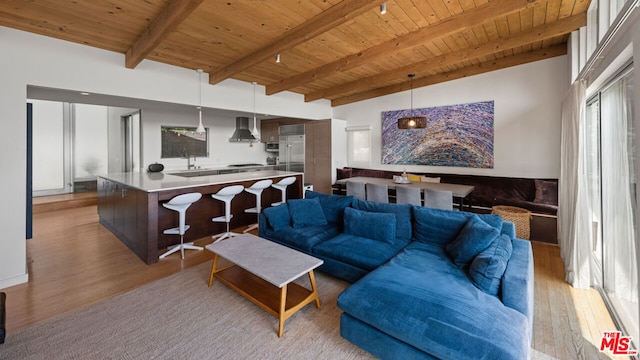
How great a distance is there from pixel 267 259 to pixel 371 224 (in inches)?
48.6

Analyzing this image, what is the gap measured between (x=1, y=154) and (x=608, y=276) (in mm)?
5979

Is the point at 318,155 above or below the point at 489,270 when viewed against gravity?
above

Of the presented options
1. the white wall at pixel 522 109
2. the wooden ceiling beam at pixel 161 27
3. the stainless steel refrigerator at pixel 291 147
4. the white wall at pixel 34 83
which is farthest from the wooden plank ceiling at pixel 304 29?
the stainless steel refrigerator at pixel 291 147

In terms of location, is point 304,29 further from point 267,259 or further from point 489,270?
point 489,270

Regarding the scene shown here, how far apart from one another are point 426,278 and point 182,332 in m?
1.93

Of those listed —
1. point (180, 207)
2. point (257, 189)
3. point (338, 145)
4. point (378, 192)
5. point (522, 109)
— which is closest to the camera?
point (180, 207)

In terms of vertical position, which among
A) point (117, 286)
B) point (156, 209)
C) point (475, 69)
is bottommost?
point (117, 286)

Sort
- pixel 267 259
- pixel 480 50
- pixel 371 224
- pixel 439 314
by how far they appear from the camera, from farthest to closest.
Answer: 1. pixel 480 50
2. pixel 371 224
3. pixel 267 259
4. pixel 439 314

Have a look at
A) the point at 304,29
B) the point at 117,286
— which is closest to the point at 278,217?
the point at 117,286

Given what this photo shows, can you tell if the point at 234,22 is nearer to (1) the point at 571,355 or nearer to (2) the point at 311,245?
(2) the point at 311,245

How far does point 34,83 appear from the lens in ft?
9.99

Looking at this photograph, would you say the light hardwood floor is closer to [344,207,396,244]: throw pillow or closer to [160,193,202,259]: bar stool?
[160,193,202,259]: bar stool

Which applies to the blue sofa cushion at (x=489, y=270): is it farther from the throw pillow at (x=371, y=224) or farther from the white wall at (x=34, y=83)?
the white wall at (x=34, y=83)

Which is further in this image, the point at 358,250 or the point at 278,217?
the point at 278,217
